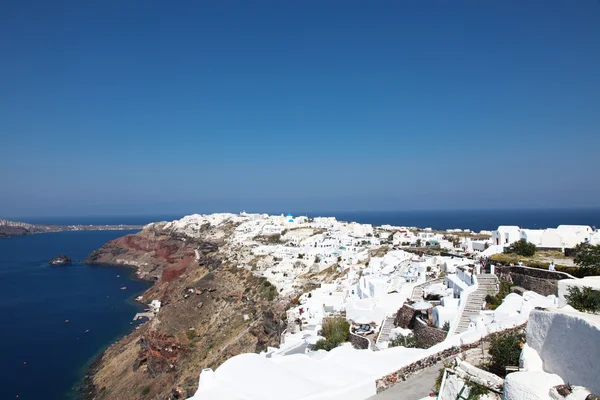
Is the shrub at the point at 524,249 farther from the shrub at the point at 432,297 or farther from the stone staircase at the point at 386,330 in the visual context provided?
the stone staircase at the point at 386,330

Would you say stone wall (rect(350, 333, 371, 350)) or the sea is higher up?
stone wall (rect(350, 333, 371, 350))

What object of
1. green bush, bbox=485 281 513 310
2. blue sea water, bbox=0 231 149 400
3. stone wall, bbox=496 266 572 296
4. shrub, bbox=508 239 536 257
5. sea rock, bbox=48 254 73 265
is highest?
shrub, bbox=508 239 536 257

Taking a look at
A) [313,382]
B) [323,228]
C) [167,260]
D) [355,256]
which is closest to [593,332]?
[313,382]

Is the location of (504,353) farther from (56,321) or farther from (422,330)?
(56,321)

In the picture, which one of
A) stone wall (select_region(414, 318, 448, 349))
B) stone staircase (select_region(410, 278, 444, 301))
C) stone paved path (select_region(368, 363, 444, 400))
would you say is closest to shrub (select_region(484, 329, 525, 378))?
stone paved path (select_region(368, 363, 444, 400))

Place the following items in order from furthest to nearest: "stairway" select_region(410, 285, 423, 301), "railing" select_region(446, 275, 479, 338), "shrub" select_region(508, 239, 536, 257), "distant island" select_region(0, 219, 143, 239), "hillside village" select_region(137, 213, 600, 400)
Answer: "distant island" select_region(0, 219, 143, 239) → "shrub" select_region(508, 239, 536, 257) → "stairway" select_region(410, 285, 423, 301) → "railing" select_region(446, 275, 479, 338) → "hillside village" select_region(137, 213, 600, 400)

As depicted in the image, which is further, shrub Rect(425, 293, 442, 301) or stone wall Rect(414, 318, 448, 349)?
shrub Rect(425, 293, 442, 301)

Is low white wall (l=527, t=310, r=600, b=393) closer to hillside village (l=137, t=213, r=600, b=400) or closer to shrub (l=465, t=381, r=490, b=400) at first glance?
hillside village (l=137, t=213, r=600, b=400)
